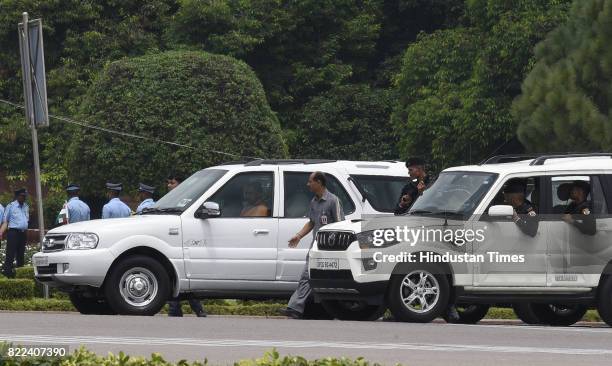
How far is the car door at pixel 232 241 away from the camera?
18078 mm

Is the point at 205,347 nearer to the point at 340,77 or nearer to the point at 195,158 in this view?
the point at 195,158

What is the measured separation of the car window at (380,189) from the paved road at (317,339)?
2.87 metres

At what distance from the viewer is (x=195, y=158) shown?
45844 mm

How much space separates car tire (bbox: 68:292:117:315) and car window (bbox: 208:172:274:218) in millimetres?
1932

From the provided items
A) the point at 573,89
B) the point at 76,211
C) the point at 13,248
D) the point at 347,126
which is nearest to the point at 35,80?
the point at 76,211

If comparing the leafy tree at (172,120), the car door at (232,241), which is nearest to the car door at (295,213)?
the car door at (232,241)

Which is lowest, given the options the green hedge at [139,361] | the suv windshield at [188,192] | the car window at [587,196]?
the green hedge at [139,361]

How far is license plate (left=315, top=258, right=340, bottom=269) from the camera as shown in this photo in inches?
669

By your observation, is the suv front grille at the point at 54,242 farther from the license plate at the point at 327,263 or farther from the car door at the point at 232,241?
the license plate at the point at 327,263

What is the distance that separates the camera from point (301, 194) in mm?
18875

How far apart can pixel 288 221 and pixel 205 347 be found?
5.59 meters

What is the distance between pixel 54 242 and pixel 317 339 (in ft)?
16.4

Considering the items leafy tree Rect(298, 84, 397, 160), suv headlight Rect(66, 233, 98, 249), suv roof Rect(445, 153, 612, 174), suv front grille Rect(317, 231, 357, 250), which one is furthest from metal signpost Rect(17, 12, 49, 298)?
leafy tree Rect(298, 84, 397, 160)

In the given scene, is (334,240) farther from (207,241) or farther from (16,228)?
(16,228)
